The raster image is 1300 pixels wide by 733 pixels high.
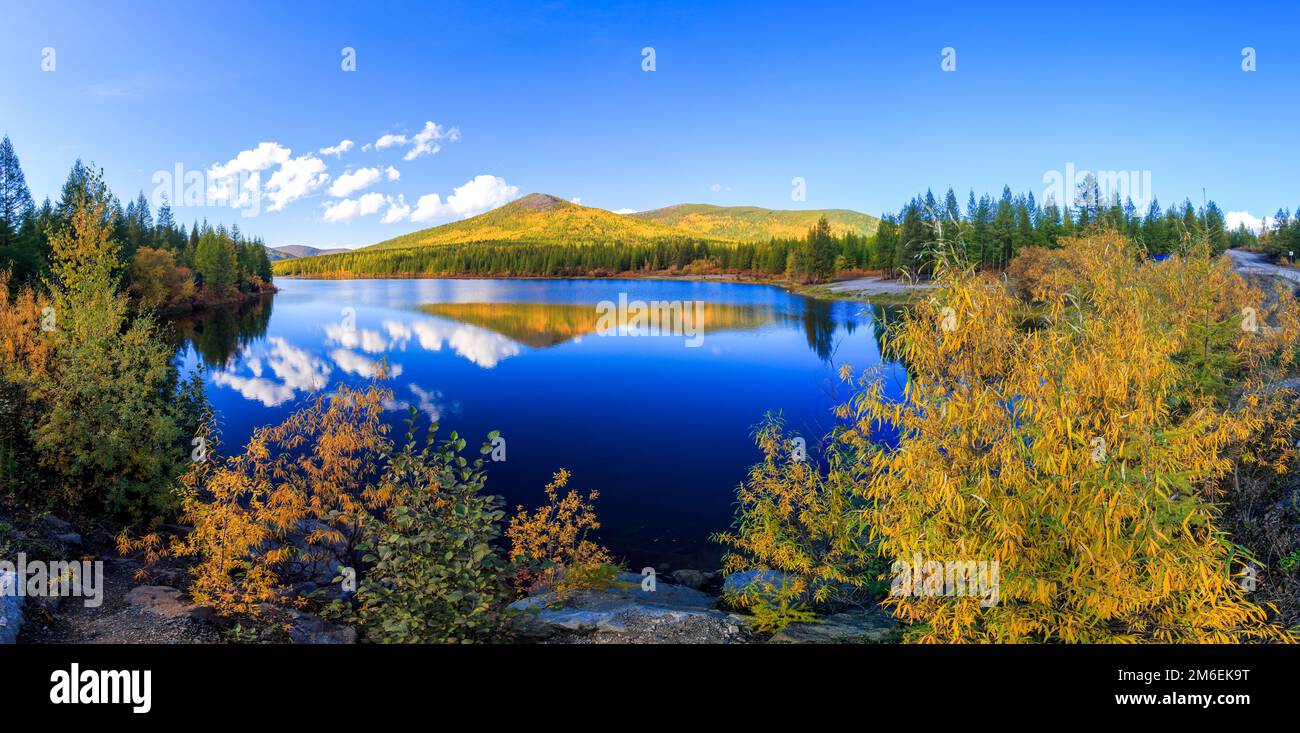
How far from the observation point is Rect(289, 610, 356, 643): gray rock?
9.84 meters

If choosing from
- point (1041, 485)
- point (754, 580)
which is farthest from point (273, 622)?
point (1041, 485)

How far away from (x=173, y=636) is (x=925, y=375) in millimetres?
10631

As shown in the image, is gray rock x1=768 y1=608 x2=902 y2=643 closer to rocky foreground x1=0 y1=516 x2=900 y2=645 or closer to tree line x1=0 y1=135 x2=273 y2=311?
rocky foreground x1=0 y1=516 x2=900 y2=645

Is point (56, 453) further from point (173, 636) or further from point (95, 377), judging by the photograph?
point (173, 636)

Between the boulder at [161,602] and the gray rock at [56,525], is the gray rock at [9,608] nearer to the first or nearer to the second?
the boulder at [161,602]

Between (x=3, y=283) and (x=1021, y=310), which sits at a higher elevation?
(x=3, y=283)

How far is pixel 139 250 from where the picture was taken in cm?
6862

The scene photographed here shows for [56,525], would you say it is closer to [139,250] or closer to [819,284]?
[139,250]

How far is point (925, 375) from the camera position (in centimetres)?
748

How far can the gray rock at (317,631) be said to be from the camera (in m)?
9.84

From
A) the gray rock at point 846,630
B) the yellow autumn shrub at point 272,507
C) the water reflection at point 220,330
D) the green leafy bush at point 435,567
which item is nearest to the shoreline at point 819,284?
the gray rock at point 846,630

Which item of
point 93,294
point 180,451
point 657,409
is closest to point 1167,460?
point 180,451

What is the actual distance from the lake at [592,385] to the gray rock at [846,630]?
13.0 ft

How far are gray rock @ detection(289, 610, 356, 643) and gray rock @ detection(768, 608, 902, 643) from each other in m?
6.39
